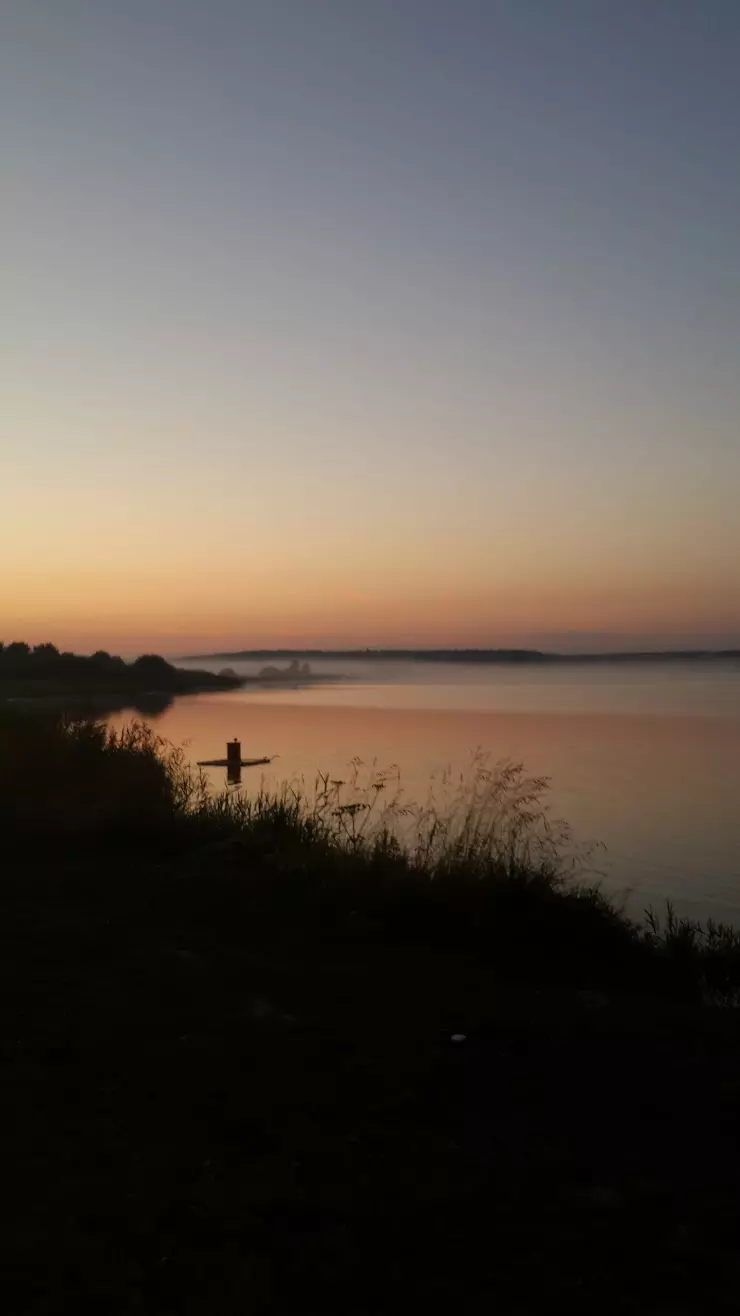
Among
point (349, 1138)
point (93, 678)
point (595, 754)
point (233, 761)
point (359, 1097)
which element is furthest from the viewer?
point (93, 678)

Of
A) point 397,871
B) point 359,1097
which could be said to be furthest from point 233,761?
point 359,1097

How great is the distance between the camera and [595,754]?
2786 cm

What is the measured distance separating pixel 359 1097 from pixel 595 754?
79.1 feet


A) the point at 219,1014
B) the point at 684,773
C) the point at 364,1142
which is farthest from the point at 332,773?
the point at 364,1142

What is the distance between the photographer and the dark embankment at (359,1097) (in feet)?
10.7

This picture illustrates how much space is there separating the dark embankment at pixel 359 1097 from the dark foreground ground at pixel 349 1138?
0.04 feet

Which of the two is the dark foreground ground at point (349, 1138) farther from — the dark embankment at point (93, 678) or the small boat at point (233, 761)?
the dark embankment at point (93, 678)

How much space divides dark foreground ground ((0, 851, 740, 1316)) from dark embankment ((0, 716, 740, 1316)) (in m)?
0.01

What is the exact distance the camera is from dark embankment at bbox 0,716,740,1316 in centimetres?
327

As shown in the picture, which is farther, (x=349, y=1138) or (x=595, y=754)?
(x=595, y=754)

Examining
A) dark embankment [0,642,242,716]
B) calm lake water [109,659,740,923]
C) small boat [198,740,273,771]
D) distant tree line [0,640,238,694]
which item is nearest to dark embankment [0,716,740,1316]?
calm lake water [109,659,740,923]

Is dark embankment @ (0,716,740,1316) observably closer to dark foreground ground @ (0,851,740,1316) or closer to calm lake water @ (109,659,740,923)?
dark foreground ground @ (0,851,740,1316)

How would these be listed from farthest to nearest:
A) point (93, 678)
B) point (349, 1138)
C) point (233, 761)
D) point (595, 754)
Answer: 1. point (93, 678)
2. point (595, 754)
3. point (233, 761)
4. point (349, 1138)

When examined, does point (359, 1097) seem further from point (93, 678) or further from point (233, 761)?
point (93, 678)
